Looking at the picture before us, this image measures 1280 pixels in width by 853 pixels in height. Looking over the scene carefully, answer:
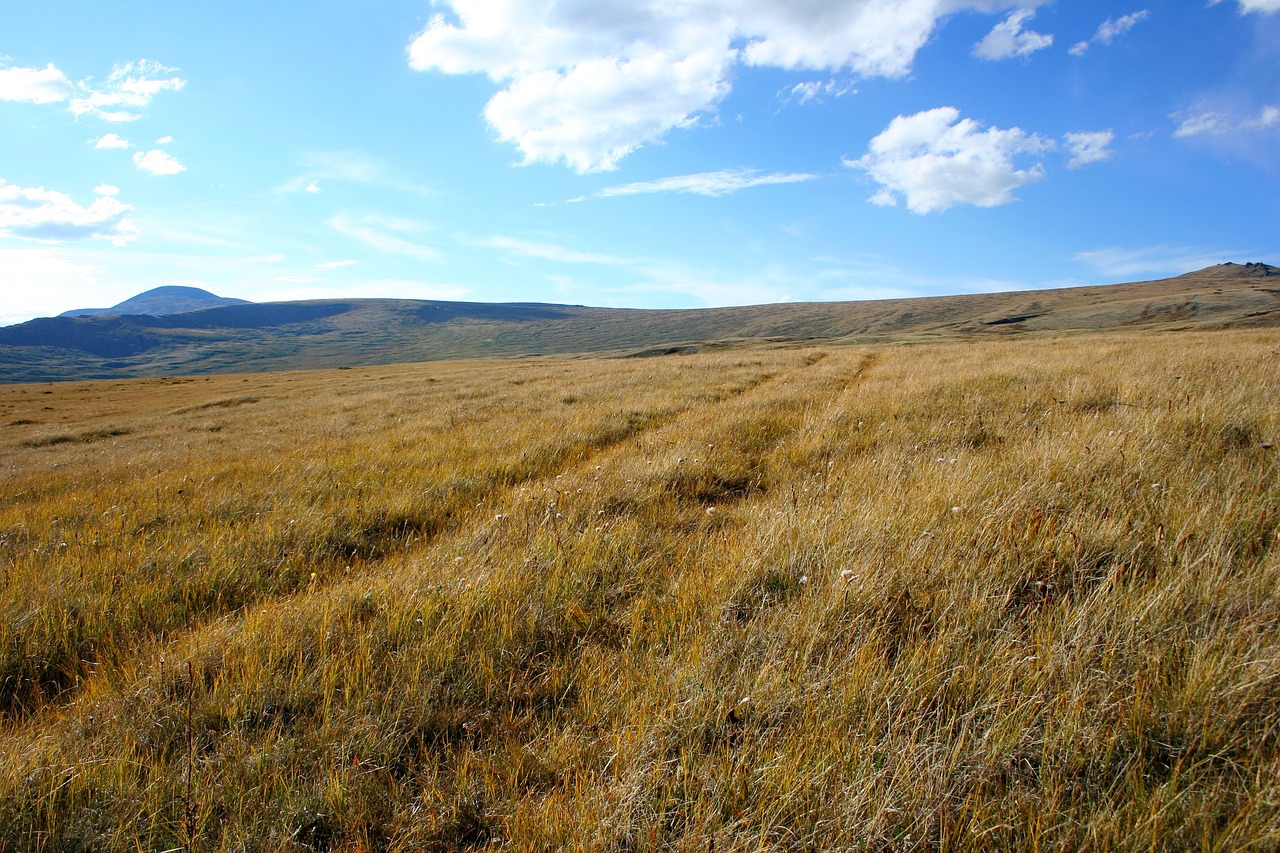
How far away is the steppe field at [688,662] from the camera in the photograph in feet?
6.07

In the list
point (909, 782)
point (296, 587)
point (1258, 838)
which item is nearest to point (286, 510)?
point (296, 587)

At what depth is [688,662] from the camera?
2613 mm

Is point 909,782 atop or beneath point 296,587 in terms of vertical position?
atop

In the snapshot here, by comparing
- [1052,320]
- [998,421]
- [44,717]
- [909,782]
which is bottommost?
[44,717]

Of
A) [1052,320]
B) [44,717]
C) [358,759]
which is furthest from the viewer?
[1052,320]

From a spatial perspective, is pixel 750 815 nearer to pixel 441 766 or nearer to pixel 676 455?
pixel 441 766

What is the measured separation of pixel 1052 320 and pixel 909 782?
123 meters

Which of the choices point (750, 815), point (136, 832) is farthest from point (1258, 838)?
point (136, 832)

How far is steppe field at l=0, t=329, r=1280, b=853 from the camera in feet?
6.07

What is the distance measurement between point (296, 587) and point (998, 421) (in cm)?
810

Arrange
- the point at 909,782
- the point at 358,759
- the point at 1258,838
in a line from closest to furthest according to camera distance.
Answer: the point at 1258,838 < the point at 909,782 < the point at 358,759

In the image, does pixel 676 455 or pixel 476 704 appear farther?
pixel 676 455

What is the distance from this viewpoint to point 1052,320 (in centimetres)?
9800

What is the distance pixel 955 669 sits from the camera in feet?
7.51
